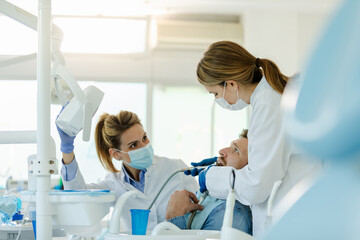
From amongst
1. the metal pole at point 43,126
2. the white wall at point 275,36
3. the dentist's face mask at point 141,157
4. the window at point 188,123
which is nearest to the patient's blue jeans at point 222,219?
the dentist's face mask at point 141,157

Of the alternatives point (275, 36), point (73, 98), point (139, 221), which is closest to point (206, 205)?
point (139, 221)

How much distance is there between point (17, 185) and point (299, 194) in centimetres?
444

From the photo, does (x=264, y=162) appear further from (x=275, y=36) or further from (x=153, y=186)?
(x=275, y=36)

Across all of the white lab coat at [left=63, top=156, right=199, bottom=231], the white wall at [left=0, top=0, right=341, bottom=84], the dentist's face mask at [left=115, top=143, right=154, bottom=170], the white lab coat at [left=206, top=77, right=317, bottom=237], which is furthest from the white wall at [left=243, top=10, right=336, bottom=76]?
the white lab coat at [left=206, top=77, right=317, bottom=237]

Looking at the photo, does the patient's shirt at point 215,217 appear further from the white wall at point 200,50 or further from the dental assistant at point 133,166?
the white wall at point 200,50

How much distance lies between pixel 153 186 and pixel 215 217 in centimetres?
53

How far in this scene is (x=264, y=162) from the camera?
1.54 m

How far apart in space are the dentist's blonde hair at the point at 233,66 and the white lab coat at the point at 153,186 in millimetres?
837

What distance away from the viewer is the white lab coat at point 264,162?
154cm

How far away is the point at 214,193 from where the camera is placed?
5.62 ft

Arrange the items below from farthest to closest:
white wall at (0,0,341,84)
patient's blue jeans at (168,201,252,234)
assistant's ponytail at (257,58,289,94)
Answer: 1. white wall at (0,0,341,84)
2. patient's blue jeans at (168,201,252,234)
3. assistant's ponytail at (257,58,289,94)

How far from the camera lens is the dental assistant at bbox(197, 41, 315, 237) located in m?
1.55

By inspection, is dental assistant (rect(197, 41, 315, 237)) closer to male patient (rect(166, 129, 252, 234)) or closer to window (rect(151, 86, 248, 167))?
male patient (rect(166, 129, 252, 234))

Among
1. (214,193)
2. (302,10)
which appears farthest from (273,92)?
(302,10)
